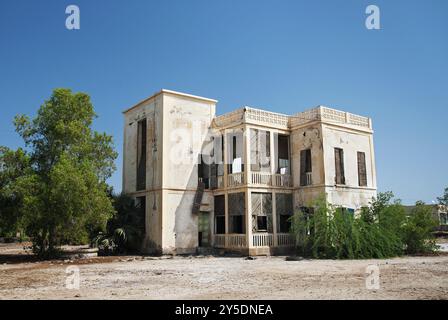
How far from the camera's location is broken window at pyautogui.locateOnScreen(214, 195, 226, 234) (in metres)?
22.5

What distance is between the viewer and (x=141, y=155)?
23844mm

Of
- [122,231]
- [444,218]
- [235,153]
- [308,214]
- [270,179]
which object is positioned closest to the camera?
[308,214]

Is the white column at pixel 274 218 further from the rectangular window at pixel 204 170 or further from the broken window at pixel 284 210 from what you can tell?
the rectangular window at pixel 204 170

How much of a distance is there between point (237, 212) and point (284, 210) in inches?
108

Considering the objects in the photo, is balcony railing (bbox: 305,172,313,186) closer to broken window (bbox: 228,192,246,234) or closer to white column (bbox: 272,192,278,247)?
white column (bbox: 272,192,278,247)

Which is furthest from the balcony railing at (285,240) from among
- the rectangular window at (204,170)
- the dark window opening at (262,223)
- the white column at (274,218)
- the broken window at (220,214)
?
the rectangular window at (204,170)

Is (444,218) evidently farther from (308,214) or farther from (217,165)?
(217,165)

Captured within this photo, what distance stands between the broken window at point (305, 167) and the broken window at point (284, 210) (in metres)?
1.24

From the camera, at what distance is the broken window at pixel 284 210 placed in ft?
71.7

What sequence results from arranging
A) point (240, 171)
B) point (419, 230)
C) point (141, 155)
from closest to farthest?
point (419, 230), point (240, 171), point (141, 155)

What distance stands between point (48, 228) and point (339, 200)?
48.1ft

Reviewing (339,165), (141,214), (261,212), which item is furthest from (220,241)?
(339,165)
